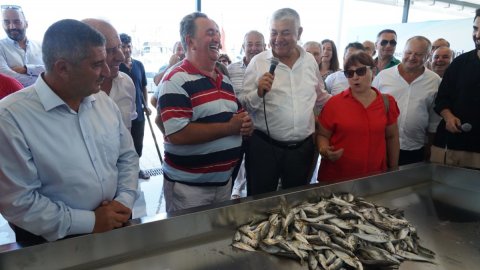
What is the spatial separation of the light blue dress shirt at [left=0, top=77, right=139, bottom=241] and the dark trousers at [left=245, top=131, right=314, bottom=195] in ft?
4.19

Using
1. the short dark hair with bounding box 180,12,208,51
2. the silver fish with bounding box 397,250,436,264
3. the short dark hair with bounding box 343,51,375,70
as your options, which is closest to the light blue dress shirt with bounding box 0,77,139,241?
the short dark hair with bounding box 180,12,208,51

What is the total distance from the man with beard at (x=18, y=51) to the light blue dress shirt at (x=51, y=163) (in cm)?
235

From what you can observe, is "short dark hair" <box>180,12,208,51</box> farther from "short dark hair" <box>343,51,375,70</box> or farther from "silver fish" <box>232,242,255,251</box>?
"silver fish" <box>232,242,255,251</box>

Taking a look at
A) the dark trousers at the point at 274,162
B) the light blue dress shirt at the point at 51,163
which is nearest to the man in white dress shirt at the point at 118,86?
the light blue dress shirt at the point at 51,163

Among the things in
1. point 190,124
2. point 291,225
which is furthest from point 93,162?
point 291,225

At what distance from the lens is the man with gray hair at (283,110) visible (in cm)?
248

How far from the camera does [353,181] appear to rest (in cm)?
208

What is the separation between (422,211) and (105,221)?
1764 mm

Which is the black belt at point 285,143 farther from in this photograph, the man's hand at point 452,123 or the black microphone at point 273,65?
the man's hand at point 452,123

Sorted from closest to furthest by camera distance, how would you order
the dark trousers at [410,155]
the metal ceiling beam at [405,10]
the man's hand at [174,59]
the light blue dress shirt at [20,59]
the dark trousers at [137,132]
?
the dark trousers at [410,155] < the light blue dress shirt at [20,59] < the dark trousers at [137,132] < the man's hand at [174,59] < the metal ceiling beam at [405,10]

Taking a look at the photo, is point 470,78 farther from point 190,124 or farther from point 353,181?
point 190,124

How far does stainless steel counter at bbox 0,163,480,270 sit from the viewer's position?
1329mm

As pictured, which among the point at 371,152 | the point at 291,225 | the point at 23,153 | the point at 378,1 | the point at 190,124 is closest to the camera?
the point at 23,153

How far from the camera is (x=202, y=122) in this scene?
80.1 inches
